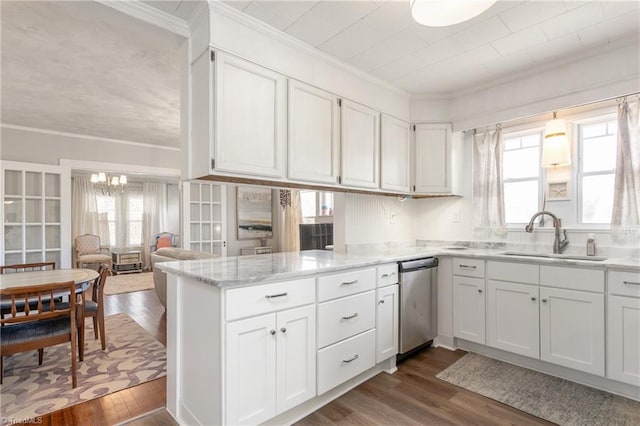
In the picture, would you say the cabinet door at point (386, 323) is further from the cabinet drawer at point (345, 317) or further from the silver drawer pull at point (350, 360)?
the silver drawer pull at point (350, 360)

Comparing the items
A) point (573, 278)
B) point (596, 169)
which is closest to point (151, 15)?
point (573, 278)

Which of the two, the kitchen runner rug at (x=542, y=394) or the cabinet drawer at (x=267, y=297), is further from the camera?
the kitchen runner rug at (x=542, y=394)

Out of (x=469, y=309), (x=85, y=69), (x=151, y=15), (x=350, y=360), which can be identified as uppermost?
(x=85, y=69)

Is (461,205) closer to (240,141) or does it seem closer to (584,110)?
(584,110)

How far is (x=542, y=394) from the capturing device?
86.8 inches

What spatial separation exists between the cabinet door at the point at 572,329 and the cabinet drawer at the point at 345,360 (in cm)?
134

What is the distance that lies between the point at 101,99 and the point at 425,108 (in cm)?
370

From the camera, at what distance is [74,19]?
2271 millimetres

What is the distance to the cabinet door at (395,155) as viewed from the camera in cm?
313

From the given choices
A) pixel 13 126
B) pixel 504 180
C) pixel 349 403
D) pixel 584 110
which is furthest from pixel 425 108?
pixel 13 126

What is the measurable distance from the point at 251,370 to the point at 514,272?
221 cm

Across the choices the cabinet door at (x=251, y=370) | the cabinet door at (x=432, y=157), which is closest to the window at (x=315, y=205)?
the cabinet door at (x=432, y=157)

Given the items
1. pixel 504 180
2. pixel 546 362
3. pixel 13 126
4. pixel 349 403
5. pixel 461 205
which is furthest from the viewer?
pixel 13 126

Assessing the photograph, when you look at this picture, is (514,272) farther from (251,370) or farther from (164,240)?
(164,240)
